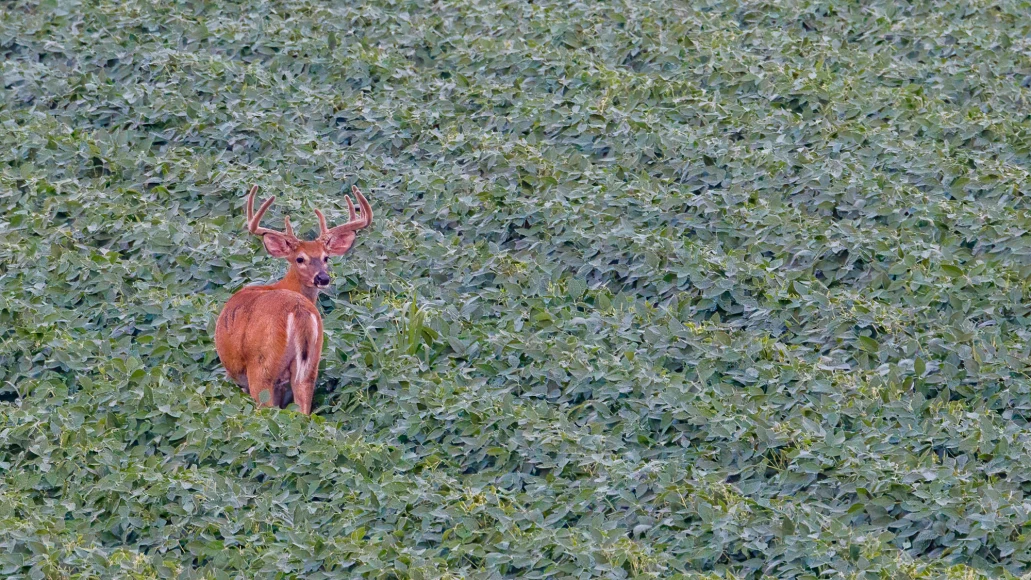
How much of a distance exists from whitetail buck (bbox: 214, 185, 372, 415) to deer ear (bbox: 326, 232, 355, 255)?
4 cm

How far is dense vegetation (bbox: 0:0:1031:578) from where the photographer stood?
19.3 feet

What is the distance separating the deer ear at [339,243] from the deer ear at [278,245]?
0.18 m

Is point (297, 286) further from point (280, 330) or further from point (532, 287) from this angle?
point (532, 287)

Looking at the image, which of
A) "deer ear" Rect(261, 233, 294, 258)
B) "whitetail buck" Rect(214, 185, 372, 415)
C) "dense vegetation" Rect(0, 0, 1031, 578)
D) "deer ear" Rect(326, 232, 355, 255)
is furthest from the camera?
"deer ear" Rect(326, 232, 355, 255)

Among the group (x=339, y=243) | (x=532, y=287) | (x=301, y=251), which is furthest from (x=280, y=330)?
(x=532, y=287)

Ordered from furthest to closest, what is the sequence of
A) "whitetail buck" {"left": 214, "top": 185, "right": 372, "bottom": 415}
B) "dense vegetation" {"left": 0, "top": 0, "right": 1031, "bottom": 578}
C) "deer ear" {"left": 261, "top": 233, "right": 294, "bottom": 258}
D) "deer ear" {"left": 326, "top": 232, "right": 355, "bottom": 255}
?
"deer ear" {"left": 326, "top": 232, "right": 355, "bottom": 255}, "deer ear" {"left": 261, "top": 233, "right": 294, "bottom": 258}, "whitetail buck" {"left": 214, "top": 185, "right": 372, "bottom": 415}, "dense vegetation" {"left": 0, "top": 0, "right": 1031, "bottom": 578}

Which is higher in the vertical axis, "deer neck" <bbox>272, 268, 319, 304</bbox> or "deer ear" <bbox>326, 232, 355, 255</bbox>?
"deer ear" <bbox>326, 232, 355, 255</bbox>

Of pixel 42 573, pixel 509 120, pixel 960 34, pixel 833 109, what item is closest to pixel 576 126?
pixel 509 120

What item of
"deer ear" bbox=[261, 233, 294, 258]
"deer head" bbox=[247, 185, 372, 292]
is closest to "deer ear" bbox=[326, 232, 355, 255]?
"deer head" bbox=[247, 185, 372, 292]

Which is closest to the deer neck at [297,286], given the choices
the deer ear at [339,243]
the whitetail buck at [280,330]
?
the whitetail buck at [280,330]

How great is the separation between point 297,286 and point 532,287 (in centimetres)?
120

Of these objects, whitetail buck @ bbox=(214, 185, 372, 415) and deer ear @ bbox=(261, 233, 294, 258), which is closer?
whitetail buck @ bbox=(214, 185, 372, 415)

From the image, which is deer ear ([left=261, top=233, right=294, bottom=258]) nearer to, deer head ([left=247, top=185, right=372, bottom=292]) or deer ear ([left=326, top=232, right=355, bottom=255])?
deer head ([left=247, top=185, right=372, bottom=292])

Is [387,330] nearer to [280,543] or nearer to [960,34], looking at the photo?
[280,543]
